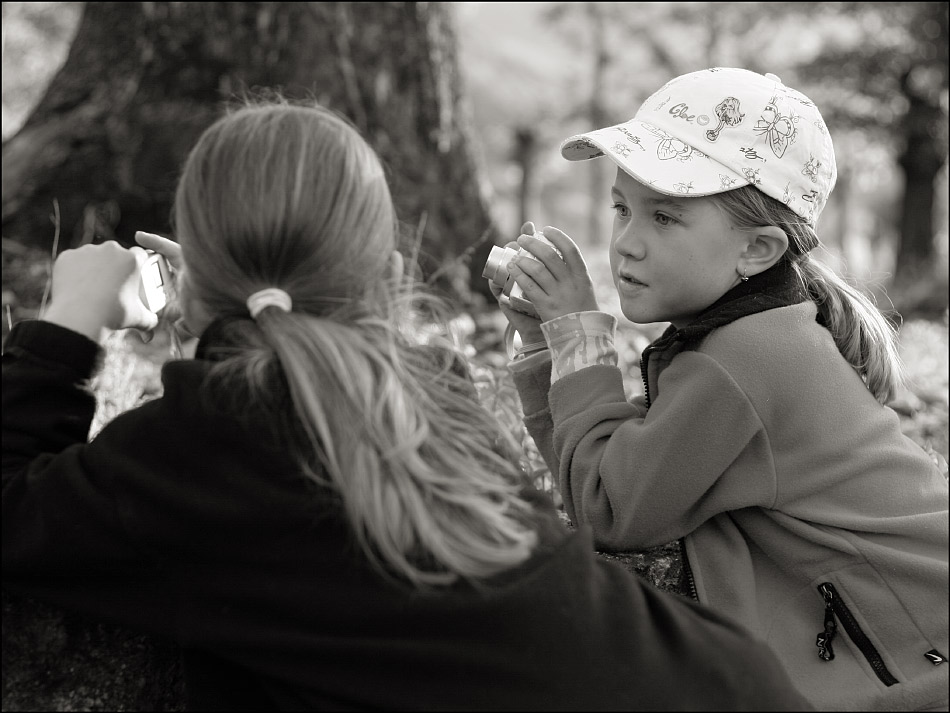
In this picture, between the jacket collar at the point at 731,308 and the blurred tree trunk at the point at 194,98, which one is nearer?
the jacket collar at the point at 731,308

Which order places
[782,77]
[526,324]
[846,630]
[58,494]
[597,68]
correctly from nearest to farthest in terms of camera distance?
[58,494], [846,630], [526,324], [782,77], [597,68]

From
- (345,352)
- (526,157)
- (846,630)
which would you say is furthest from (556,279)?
(526,157)

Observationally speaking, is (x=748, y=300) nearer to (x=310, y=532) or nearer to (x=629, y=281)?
(x=629, y=281)

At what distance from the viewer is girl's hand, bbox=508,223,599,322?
7.83 ft

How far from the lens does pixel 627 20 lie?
72.3ft

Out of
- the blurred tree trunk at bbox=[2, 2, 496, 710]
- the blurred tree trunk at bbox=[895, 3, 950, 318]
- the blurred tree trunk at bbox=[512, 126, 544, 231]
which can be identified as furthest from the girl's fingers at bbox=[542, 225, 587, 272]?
the blurred tree trunk at bbox=[512, 126, 544, 231]

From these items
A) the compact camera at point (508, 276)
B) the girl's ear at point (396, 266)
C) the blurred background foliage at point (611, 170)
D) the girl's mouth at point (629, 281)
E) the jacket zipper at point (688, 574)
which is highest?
the girl's ear at point (396, 266)

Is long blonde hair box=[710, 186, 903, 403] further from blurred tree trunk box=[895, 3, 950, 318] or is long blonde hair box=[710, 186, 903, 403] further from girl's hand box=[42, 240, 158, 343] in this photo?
blurred tree trunk box=[895, 3, 950, 318]

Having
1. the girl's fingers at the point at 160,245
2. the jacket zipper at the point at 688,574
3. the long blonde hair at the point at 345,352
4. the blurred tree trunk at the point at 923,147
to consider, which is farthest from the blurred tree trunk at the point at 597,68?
the long blonde hair at the point at 345,352

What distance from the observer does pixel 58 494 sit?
1.52 metres

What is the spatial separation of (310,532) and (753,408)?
1006mm

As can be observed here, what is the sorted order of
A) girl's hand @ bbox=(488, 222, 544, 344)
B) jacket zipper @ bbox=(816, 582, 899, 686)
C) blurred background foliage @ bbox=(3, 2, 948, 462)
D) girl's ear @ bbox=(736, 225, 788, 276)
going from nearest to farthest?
jacket zipper @ bbox=(816, 582, 899, 686) → girl's ear @ bbox=(736, 225, 788, 276) → girl's hand @ bbox=(488, 222, 544, 344) → blurred background foliage @ bbox=(3, 2, 948, 462)

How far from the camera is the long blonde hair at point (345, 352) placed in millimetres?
1528

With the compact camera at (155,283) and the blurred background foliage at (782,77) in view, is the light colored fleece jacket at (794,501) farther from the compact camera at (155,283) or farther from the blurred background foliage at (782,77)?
the compact camera at (155,283)
